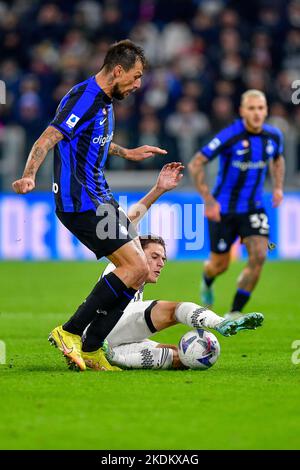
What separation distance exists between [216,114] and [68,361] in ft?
40.1

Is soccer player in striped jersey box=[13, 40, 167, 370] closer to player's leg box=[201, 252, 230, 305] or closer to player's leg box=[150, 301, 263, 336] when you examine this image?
player's leg box=[150, 301, 263, 336]

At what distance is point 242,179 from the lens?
11.6 meters

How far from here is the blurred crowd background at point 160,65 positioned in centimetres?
1848

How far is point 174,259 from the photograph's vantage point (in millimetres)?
18672

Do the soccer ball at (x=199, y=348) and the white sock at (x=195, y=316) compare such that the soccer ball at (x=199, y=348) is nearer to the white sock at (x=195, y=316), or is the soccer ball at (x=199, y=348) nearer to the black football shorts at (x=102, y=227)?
the white sock at (x=195, y=316)

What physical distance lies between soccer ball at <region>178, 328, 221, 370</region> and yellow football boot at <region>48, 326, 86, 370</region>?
0.70m

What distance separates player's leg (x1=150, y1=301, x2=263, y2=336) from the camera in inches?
275

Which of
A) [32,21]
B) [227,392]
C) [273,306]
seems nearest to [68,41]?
[32,21]

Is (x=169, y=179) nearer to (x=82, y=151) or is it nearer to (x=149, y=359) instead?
(x=82, y=151)

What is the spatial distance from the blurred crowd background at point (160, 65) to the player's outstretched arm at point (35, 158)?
36.0 ft

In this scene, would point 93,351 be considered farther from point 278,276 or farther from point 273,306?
point 278,276

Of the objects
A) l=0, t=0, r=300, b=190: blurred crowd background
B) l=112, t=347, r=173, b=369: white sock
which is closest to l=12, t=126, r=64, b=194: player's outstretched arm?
l=112, t=347, r=173, b=369: white sock

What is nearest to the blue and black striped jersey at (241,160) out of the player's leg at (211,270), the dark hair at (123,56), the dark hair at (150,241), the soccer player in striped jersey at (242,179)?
the soccer player in striped jersey at (242,179)

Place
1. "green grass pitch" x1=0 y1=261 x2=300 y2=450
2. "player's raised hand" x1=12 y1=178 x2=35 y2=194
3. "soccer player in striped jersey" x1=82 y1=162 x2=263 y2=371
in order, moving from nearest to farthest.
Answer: "green grass pitch" x1=0 y1=261 x2=300 y2=450
"player's raised hand" x1=12 y1=178 x2=35 y2=194
"soccer player in striped jersey" x1=82 y1=162 x2=263 y2=371
